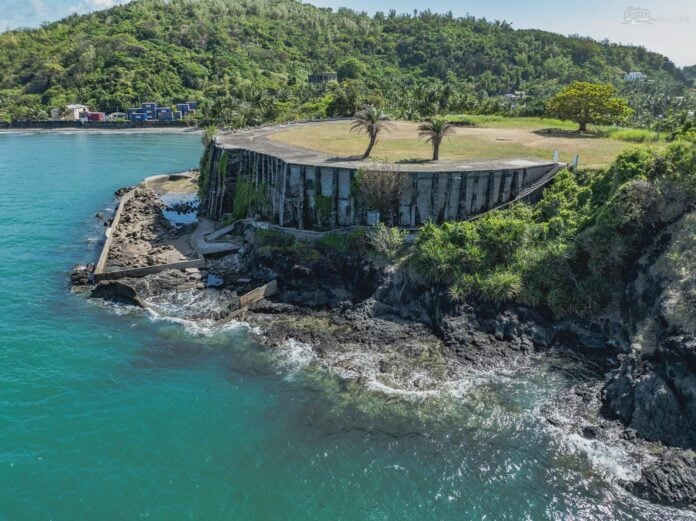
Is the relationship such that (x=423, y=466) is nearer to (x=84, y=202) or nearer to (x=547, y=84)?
(x=84, y=202)

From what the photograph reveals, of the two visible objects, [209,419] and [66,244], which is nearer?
[209,419]

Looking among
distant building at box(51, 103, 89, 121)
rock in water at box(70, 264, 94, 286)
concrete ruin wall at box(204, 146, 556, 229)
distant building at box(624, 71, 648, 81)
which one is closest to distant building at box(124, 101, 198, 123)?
distant building at box(51, 103, 89, 121)

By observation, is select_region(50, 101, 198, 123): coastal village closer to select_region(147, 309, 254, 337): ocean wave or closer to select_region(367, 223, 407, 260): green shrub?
select_region(147, 309, 254, 337): ocean wave

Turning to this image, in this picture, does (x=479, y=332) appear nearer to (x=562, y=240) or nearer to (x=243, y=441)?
(x=562, y=240)

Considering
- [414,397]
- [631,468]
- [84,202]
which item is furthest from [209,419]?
[84,202]

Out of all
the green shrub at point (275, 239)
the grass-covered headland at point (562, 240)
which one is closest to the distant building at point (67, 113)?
the green shrub at point (275, 239)
